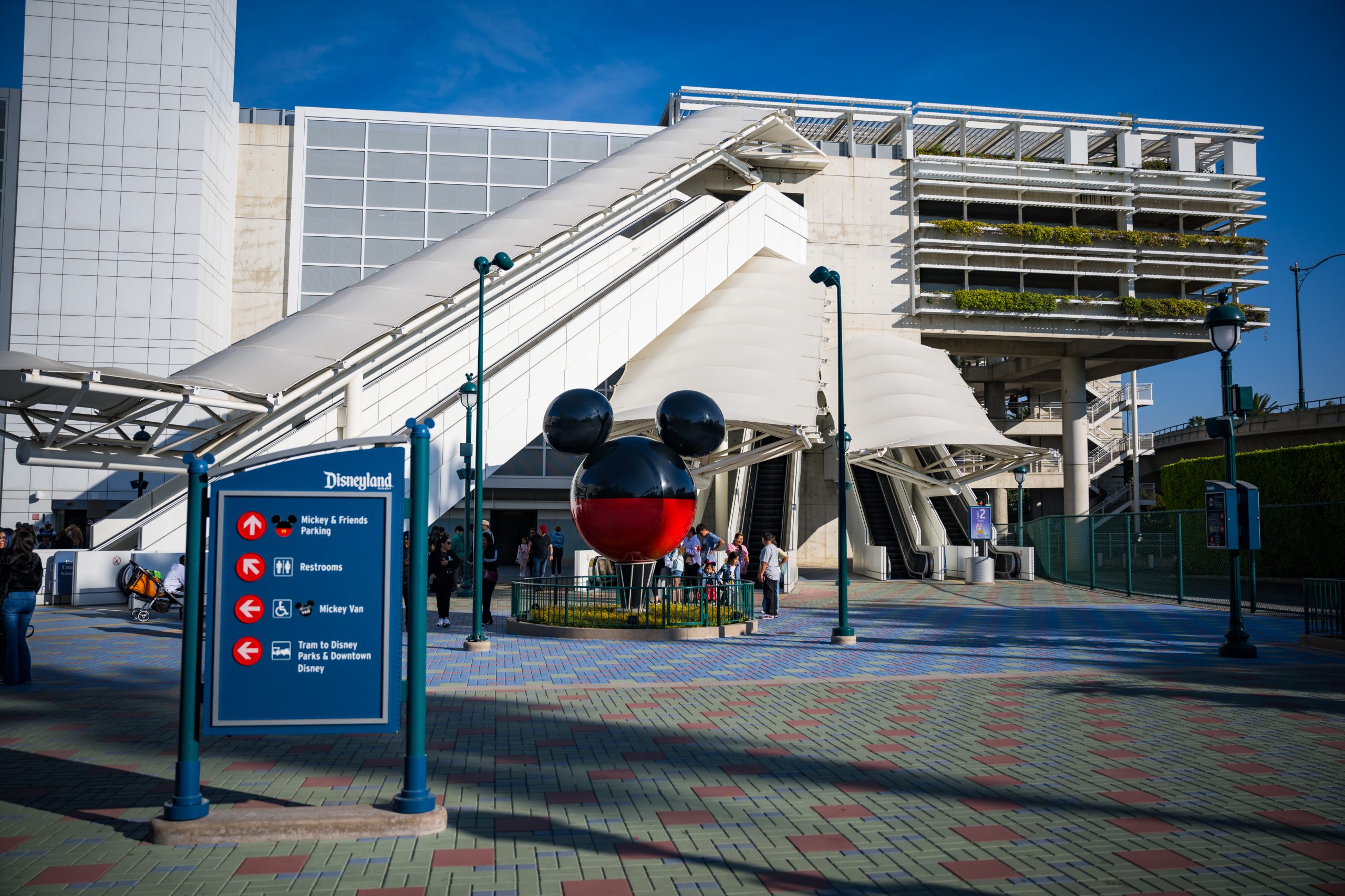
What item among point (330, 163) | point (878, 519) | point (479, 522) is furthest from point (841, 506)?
point (330, 163)

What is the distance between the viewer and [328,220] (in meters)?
42.3

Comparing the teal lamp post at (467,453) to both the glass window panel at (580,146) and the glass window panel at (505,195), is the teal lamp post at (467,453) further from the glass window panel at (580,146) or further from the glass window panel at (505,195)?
the glass window panel at (580,146)

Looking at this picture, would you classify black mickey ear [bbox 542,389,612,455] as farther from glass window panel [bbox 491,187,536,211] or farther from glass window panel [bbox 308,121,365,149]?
glass window panel [bbox 308,121,365,149]

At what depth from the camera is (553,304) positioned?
31.1m

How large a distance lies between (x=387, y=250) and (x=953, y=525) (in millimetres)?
26941

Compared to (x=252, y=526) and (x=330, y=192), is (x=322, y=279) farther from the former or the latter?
(x=252, y=526)

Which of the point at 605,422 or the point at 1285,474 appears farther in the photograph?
the point at 1285,474

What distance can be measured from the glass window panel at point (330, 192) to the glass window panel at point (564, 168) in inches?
348

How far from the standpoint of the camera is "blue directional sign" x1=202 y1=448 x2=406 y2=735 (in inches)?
219

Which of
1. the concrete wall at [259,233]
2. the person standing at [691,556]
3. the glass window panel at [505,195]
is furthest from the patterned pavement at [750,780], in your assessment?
the glass window panel at [505,195]

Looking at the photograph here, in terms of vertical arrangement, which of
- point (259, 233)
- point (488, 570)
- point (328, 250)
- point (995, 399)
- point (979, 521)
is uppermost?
point (259, 233)

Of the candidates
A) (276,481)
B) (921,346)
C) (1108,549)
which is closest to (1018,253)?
(921,346)

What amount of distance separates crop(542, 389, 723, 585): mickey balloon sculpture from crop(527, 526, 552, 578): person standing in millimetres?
10724

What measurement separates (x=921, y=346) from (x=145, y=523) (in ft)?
97.6
